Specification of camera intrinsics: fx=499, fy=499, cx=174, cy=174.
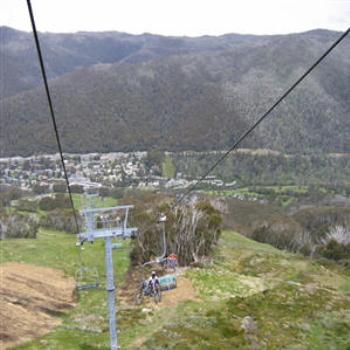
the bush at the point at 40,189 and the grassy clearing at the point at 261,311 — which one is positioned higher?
the grassy clearing at the point at 261,311

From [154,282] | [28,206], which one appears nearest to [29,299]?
[154,282]

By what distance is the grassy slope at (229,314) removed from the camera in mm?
26516

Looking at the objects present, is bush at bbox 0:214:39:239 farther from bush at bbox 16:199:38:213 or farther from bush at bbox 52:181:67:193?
bush at bbox 52:181:67:193

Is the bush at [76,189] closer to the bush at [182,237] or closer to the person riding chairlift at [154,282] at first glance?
the bush at [182,237]

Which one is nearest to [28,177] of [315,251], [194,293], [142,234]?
[315,251]

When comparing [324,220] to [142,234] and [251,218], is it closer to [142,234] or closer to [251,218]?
[251,218]

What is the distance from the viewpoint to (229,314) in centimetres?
3005

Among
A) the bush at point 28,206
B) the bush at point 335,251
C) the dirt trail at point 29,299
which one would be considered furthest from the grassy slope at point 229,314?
the bush at point 28,206

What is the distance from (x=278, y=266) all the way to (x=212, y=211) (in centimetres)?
856

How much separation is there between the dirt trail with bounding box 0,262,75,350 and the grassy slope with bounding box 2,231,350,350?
40.5 inches

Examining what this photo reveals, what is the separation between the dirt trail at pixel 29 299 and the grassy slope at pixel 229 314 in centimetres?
103

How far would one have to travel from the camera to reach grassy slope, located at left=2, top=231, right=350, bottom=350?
87.0 feet

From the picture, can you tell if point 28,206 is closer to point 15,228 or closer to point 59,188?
point 59,188

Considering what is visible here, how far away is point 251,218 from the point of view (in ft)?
360
